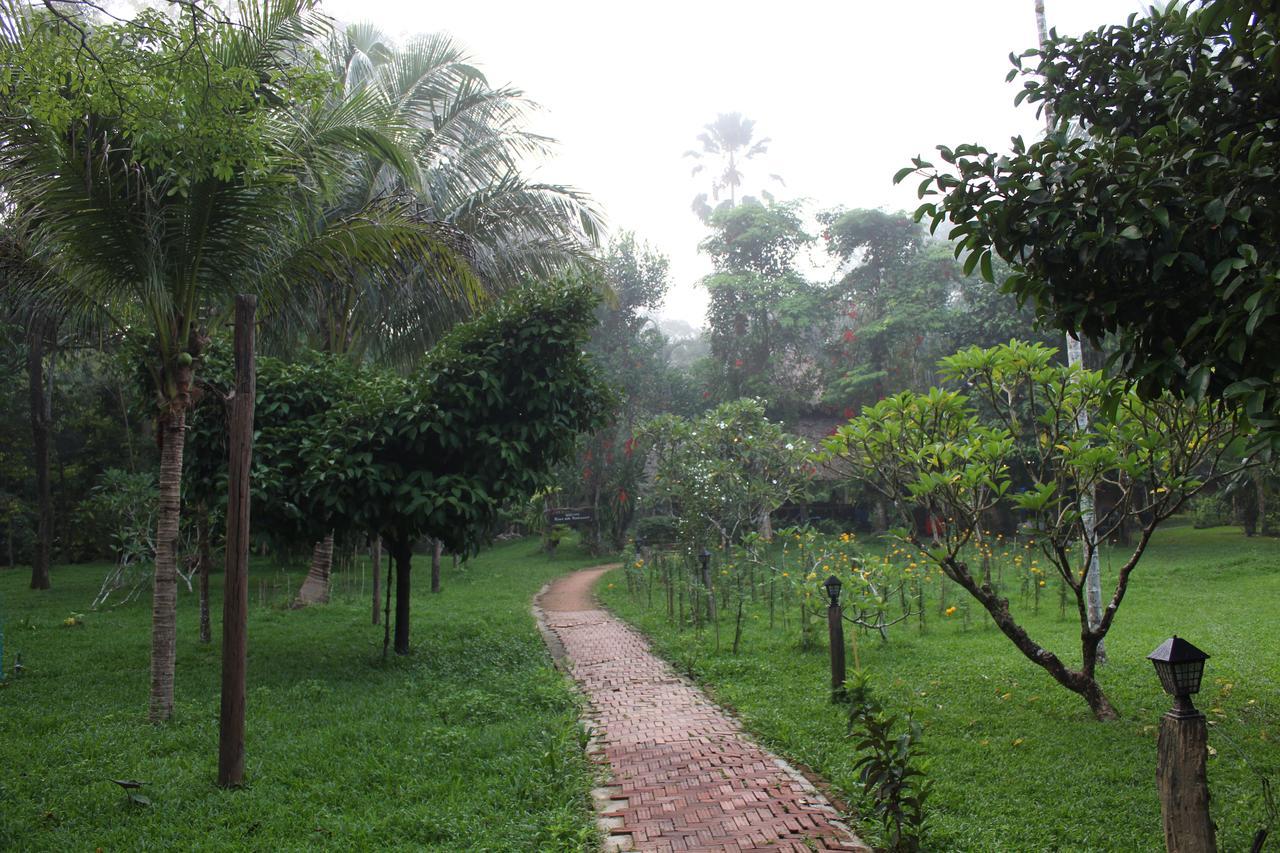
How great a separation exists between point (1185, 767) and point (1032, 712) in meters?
3.15

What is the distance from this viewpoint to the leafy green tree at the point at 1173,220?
3.38 meters

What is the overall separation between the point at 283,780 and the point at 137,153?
4.04 m

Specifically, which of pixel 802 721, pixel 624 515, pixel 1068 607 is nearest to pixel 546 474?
pixel 802 721

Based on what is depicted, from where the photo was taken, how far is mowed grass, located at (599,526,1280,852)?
446 cm

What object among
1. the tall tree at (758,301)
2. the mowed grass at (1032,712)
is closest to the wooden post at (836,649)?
the mowed grass at (1032,712)

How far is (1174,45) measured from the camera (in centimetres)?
457

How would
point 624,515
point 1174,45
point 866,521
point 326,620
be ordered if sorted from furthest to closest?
point 866,521, point 624,515, point 326,620, point 1174,45

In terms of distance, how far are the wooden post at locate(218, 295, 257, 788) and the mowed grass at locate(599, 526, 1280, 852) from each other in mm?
3455

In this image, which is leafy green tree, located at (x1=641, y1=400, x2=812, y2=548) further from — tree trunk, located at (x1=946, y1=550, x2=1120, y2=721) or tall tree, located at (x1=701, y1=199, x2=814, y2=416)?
tall tree, located at (x1=701, y1=199, x2=814, y2=416)

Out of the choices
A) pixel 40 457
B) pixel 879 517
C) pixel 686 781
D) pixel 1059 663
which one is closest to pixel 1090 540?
Result: pixel 1059 663

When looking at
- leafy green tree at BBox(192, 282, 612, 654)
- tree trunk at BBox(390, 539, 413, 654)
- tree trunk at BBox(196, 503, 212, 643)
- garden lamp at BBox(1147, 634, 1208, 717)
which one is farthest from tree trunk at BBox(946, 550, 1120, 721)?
tree trunk at BBox(196, 503, 212, 643)

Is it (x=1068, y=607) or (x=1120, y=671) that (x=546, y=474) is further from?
(x=1068, y=607)

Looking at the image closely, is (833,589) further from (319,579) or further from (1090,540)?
(319,579)

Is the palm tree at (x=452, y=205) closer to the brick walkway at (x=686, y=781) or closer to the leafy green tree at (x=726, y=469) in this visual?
the leafy green tree at (x=726, y=469)
